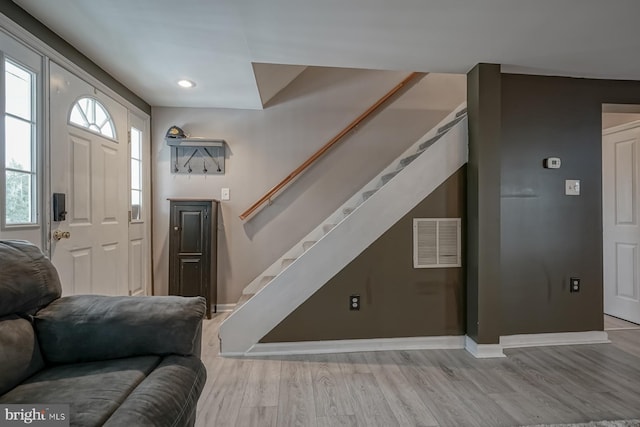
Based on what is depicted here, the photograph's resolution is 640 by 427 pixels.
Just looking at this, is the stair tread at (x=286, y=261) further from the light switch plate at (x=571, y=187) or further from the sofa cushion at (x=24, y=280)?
the light switch plate at (x=571, y=187)

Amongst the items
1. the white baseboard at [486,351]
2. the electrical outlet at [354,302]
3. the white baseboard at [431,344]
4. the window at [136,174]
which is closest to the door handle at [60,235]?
the window at [136,174]

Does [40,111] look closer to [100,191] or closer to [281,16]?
[100,191]

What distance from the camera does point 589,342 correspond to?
2.68 meters

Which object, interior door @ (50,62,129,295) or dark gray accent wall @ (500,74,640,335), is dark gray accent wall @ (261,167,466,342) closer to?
dark gray accent wall @ (500,74,640,335)

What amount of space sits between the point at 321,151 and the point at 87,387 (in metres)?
2.83

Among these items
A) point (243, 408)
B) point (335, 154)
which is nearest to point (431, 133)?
point (335, 154)

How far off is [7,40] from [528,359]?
12.9 ft

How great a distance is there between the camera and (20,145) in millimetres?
1854

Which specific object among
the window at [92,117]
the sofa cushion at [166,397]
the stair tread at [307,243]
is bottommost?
the sofa cushion at [166,397]

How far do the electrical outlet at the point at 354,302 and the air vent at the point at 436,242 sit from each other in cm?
55

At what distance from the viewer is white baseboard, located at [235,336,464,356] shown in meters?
2.48

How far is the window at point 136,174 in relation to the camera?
3.19 m

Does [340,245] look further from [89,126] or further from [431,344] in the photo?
[89,126]

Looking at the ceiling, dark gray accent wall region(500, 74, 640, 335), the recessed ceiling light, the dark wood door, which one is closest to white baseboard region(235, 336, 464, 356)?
dark gray accent wall region(500, 74, 640, 335)
